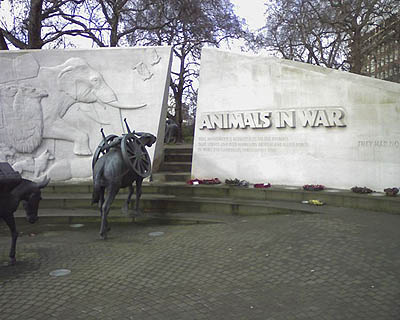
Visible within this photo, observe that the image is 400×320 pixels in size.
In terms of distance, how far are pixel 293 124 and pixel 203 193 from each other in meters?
Answer: 3.02

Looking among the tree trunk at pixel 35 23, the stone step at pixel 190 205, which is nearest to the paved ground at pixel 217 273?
the stone step at pixel 190 205

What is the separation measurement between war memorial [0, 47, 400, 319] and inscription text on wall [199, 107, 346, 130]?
3 centimetres

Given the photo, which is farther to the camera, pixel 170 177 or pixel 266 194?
A: pixel 170 177

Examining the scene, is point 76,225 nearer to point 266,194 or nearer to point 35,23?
point 266,194

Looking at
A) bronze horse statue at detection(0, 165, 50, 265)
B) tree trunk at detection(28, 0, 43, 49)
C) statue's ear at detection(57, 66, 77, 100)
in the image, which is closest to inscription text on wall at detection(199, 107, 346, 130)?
statue's ear at detection(57, 66, 77, 100)

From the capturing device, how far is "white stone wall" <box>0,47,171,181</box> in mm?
11211

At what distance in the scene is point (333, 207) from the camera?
8.32 metres

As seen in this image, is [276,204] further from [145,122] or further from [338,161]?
[145,122]

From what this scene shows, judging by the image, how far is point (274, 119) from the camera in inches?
396

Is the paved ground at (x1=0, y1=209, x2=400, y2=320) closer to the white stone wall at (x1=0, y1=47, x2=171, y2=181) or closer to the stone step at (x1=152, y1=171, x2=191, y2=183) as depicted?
the stone step at (x1=152, y1=171, x2=191, y2=183)

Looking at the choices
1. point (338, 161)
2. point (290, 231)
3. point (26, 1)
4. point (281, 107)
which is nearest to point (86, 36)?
point (26, 1)

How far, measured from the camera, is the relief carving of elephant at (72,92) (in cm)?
1129

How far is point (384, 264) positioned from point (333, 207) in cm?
359

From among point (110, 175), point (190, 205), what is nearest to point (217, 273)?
point (110, 175)
